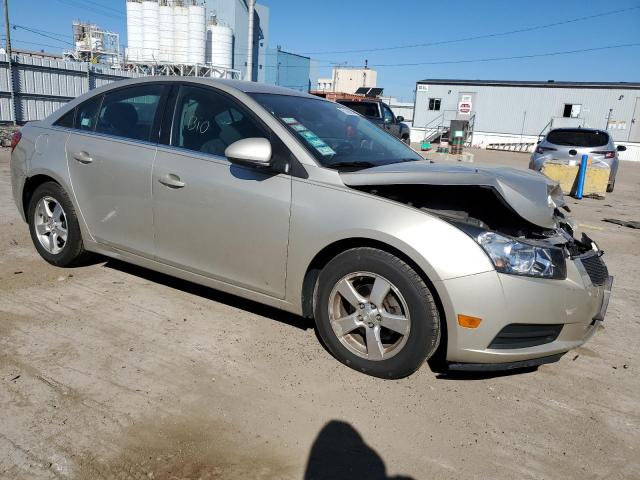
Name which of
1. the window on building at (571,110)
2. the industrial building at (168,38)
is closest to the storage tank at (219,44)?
the industrial building at (168,38)

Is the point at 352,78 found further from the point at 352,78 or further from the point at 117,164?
the point at 117,164

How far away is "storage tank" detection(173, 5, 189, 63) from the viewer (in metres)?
40.3

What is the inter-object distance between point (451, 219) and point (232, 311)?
1.87m

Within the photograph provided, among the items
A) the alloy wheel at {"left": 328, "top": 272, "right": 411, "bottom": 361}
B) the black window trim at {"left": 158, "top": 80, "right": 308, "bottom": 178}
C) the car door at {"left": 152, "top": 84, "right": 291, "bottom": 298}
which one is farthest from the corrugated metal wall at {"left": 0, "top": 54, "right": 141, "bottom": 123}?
the alloy wheel at {"left": 328, "top": 272, "right": 411, "bottom": 361}

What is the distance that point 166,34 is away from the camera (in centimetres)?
4059

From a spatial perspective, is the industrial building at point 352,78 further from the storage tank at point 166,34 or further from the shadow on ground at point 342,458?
the shadow on ground at point 342,458

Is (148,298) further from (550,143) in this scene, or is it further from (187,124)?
(550,143)

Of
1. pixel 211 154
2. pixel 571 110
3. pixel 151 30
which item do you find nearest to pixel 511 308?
pixel 211 154

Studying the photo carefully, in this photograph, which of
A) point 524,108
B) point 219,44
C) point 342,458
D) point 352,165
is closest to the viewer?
point 342,458

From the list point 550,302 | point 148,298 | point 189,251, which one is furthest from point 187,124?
point 550,302

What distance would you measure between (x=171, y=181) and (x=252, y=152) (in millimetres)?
791

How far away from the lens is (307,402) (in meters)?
2.79

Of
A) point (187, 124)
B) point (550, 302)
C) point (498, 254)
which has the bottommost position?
point (550, 302)

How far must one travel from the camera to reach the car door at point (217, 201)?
10.5 feet
